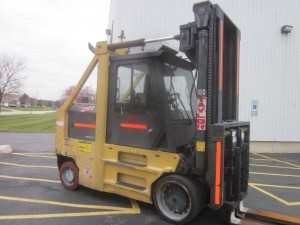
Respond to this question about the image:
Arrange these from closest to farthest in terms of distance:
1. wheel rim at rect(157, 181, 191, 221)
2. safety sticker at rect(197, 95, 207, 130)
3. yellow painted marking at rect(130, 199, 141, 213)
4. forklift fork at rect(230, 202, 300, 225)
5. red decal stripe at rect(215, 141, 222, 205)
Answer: red decal stripe at rect(215, 141, 222, 205) < safety sticker at rect(197, 95, 207, 130) < wheel rim at rect(157, 181, 191, 221) < forklift fork at rect(230, 202, 300, 225) < yellow painted marking at rect(130, 199, 141, 213)

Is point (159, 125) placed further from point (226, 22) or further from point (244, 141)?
point (226, 22)

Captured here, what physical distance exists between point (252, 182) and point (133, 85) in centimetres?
425

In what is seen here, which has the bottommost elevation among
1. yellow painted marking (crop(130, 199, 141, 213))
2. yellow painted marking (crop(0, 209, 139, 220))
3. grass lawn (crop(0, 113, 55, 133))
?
yellow painted marking (crop(0, 209, 139, 220))

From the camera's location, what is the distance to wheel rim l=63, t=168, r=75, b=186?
7.08 metres

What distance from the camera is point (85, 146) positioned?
667 cm

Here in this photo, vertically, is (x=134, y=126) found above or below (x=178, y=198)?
above

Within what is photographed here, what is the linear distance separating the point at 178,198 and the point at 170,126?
1071 millimetres

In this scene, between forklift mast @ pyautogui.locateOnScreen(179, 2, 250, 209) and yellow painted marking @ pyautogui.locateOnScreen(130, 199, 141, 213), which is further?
yellow painted marking @ pyautogui.locateOnScreen(130, 199, 141, 213)

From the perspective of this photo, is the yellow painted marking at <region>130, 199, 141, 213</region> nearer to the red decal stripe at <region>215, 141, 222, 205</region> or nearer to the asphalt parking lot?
the asphalt parking lot

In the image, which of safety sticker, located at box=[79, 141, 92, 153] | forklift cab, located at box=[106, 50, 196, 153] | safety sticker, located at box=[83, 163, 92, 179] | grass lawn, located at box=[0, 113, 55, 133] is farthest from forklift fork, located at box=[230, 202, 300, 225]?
grass lawn, located at box=[0, 113, 55, 133]

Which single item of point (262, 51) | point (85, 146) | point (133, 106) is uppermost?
point (262, 51)

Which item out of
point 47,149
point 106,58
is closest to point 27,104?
point 47,149

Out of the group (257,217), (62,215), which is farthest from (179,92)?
(62,215)

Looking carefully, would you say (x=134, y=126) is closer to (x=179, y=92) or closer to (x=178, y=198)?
(x=179, y=92)
